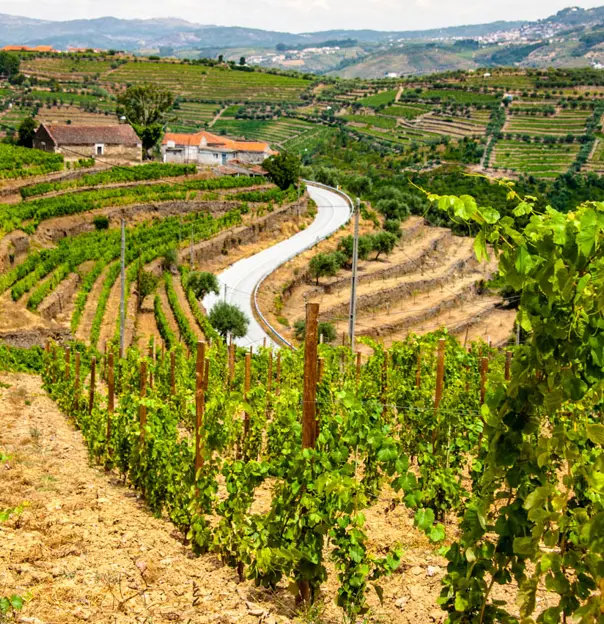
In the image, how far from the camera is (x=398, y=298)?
151 feet

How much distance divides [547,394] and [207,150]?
2839 inches

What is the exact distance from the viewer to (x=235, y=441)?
43.2ft

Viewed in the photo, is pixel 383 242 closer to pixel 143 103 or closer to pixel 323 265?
pixel 323 265

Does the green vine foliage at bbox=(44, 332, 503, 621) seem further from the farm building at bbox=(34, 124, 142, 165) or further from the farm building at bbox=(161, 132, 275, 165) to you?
the farm building at bbox=(161, 132, 275, 165)

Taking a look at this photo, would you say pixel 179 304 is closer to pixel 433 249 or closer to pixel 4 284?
pixel 4 284

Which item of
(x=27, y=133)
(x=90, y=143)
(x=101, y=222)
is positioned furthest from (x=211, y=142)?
(x=101, y=222)

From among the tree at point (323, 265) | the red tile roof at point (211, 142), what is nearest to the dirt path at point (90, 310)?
the tree at point (323, 265)

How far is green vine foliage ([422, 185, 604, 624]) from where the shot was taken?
3.75 m

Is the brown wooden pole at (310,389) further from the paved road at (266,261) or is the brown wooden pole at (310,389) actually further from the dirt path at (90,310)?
the paved road at (266,261)

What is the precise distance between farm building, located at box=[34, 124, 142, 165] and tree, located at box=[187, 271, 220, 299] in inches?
824

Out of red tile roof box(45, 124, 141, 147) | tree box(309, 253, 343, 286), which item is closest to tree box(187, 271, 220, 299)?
tree box(309, 253, 343, 286)

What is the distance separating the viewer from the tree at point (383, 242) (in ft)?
174

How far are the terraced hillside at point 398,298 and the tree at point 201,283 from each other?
139 inches

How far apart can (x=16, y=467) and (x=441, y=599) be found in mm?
7252
